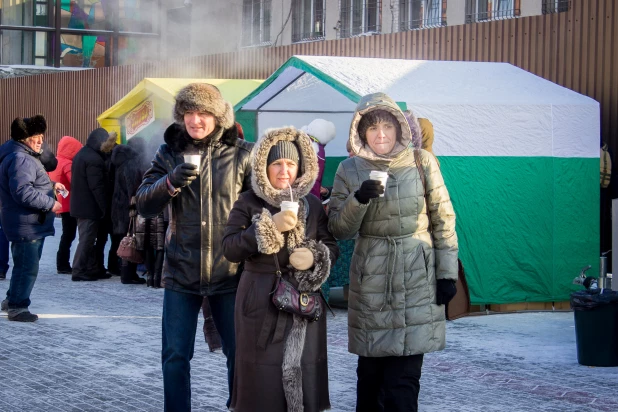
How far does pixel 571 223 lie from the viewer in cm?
1026

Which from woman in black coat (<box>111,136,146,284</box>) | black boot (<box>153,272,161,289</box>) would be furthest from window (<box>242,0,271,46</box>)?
black boot (<box>153,272,161,289</box>)

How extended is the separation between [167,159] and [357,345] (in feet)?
4.46

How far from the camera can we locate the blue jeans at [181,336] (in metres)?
5.11

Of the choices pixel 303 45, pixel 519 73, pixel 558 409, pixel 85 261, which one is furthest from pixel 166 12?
pixel 558 409

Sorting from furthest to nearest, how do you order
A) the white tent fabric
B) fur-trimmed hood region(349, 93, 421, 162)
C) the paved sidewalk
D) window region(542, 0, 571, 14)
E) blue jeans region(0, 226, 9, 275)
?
window region(542, 0, 571, 14)
blue jeans region(0, 226, 9, 275)
the white tent fabric
the paved sidewalk
fur-trimmed hood region(349, 93, 421, 162)

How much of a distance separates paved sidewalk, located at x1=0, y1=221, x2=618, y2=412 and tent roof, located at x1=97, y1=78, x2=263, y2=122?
3.77 meters

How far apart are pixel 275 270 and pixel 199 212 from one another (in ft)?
2.04

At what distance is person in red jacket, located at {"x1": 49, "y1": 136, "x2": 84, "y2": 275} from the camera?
1371 centimetres

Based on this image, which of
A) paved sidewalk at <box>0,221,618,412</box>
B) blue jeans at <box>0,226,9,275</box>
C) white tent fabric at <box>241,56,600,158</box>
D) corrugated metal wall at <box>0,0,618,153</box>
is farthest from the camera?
blue jeans at <box>0,226,9,275</box>

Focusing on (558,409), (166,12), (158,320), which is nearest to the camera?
(558,409)

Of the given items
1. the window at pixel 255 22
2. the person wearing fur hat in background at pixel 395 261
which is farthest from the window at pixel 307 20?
the person wearing fur hat in background at pixel 395 261

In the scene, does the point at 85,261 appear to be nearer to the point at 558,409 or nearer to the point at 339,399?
the point at 339,399

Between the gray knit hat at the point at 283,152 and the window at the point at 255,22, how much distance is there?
19088mm

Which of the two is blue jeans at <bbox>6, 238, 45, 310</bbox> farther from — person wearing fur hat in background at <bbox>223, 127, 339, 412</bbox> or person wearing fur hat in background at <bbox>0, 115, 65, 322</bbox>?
person wearing fur hat in background at <bbox>223, 127, 339, 412</bbox>
